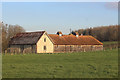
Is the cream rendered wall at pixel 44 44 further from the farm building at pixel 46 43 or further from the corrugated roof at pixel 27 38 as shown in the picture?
the corrugated roof at pixel 27 38

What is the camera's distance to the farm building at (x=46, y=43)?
5897 cm

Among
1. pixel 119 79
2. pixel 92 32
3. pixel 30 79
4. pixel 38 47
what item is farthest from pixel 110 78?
pixel 92 32

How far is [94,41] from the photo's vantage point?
73062 millimetres

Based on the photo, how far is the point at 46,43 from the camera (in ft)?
198

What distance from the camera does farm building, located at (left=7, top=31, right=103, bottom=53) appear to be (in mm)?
58969

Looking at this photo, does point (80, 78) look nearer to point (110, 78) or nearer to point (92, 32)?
point (110, 78)

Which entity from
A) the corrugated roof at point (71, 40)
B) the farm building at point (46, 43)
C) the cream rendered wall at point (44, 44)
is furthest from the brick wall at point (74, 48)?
the cream rendered wall at point (44, 44)

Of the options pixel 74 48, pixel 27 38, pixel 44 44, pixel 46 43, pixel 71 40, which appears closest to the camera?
pixel 44 44

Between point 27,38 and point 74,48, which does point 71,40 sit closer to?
point 74,48

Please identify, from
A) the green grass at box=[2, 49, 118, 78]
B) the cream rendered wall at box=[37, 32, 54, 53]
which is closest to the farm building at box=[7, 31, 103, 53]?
the cream rendered wall at box=[37, 32, 54, 53]

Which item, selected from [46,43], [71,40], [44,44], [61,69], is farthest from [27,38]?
[61,69]

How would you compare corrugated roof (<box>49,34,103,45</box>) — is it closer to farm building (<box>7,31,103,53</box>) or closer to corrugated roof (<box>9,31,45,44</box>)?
farm building (<box>7,31,103,53</box>)

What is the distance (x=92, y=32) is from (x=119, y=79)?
4652 inches

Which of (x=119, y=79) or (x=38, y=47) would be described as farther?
(x=38, y=47)
